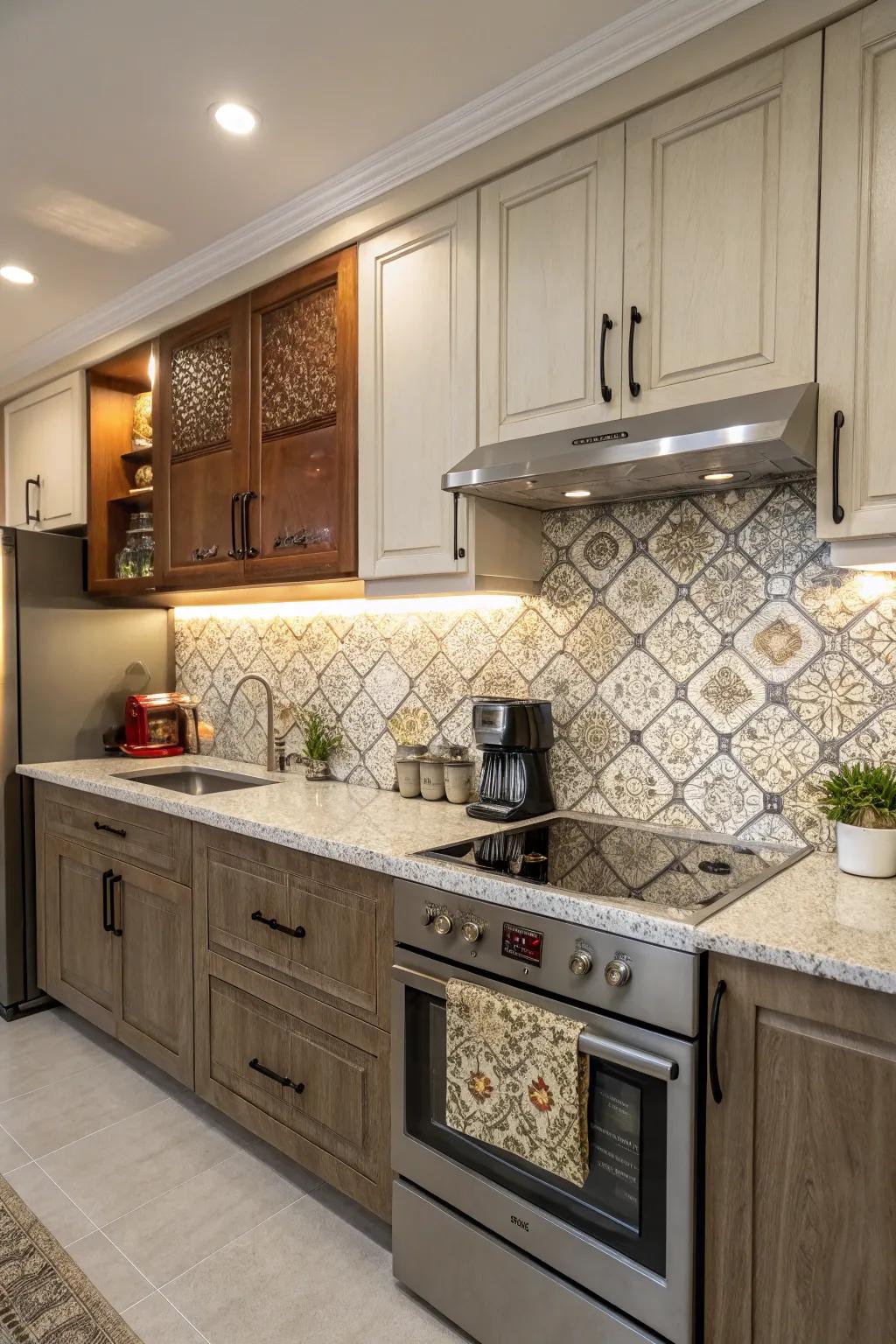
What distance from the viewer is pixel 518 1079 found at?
1.46 metres

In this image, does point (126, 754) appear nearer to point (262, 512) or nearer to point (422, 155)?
point (262, 512)

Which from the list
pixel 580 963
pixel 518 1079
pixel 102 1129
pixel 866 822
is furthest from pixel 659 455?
pixel 102 1129

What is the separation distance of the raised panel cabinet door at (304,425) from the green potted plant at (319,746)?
1.91 ft

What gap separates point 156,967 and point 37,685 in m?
1.23

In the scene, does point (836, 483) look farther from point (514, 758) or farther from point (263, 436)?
point (263, 436)

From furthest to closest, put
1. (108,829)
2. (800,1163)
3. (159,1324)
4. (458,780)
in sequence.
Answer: (108,829) → (458,780) → (159,1324) → (800,1163)

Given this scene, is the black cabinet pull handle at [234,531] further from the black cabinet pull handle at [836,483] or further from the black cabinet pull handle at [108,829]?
the black cabinet pull handle at [836,483]

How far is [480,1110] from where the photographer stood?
152 cm

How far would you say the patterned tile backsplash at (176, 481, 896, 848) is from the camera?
1744 mm

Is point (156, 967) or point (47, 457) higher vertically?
point (47, 457)

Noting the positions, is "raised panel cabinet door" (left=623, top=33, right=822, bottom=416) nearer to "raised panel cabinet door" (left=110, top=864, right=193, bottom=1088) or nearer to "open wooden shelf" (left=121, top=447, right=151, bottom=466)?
"raised panel cabinet door" (left=110, top=864, right=193, bottom=1088)

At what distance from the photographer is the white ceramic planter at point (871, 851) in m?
1.53

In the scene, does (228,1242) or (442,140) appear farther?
(442,140)

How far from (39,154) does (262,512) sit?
1069mm
